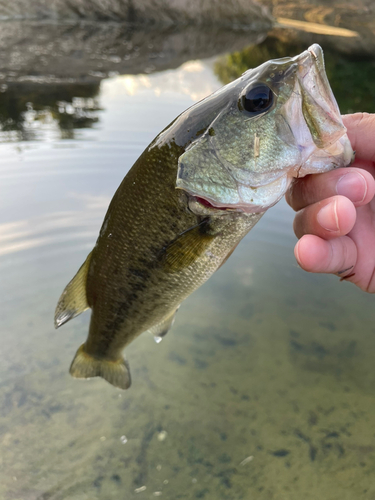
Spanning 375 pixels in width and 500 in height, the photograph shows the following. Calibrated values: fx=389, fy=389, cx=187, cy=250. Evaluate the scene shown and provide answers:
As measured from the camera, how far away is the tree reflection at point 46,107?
26.1 feet

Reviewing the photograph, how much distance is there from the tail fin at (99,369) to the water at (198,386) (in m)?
0.72

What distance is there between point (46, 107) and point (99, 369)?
796 centimetres

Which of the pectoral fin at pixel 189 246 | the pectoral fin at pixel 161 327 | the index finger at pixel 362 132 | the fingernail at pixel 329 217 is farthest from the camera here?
the pectoral fin at pixel 161 327

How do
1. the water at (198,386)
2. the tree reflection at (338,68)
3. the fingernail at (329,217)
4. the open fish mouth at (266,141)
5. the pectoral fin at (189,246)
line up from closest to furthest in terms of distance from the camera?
the open fish mouth at (266,141)
the fingernail at (329,217)
the pectoral fin at (189,246)
the water at (198,386)
the tree reflection at (338,68)

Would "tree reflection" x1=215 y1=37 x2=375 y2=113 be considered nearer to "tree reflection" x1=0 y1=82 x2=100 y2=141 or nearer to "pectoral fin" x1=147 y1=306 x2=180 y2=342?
"tree reflection" x1=0 y1=82 x2=100 y2=141

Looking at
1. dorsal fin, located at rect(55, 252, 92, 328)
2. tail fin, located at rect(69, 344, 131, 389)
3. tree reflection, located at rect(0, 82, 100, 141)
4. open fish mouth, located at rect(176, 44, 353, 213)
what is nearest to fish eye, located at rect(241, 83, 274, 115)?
open fish mouth, located at rect(176, 44, 353, 213)

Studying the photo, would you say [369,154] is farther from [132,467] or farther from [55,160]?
[55,160]

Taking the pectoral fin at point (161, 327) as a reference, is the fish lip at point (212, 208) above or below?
above

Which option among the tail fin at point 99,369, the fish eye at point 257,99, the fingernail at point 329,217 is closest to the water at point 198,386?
the tail fin at point 99,369

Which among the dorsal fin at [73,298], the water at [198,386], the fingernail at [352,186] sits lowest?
the water at [198,386]

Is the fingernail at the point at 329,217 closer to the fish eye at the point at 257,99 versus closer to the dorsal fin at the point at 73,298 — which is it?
the fish eye at the point at 257,99

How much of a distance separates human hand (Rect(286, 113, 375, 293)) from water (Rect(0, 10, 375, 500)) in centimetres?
154

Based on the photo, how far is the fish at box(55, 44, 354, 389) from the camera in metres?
1.53

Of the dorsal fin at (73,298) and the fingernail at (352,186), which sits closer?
the fingernail at (352,186)
